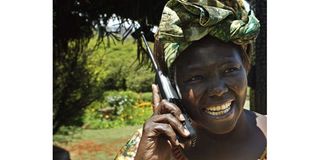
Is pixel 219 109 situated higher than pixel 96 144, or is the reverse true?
pixel 219 109

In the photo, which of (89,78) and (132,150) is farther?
(89,78)

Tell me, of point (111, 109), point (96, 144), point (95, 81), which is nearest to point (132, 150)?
point (95, 81)

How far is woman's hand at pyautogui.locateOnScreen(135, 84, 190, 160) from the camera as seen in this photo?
95cm

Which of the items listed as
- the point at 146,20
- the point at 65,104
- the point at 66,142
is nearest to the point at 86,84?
the point at 65,104

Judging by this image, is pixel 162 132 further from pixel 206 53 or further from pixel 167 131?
pixel 206 53

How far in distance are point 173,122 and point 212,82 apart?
11 centimetres

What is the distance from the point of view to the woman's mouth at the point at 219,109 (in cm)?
98

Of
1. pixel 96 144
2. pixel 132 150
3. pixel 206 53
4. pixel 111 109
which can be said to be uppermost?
pixel 206 53

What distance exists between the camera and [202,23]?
959mm

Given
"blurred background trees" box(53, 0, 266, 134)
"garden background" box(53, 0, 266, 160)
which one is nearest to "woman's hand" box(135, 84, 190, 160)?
"blurred background trees" box(53, 0, 266, 134)

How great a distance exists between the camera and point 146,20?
1482mm

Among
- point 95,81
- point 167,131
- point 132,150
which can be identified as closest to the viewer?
point 167,131

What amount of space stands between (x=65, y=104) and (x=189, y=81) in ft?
9.30

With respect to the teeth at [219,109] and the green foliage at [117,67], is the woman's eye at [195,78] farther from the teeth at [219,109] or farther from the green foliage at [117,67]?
the green foliage at [117,67]
